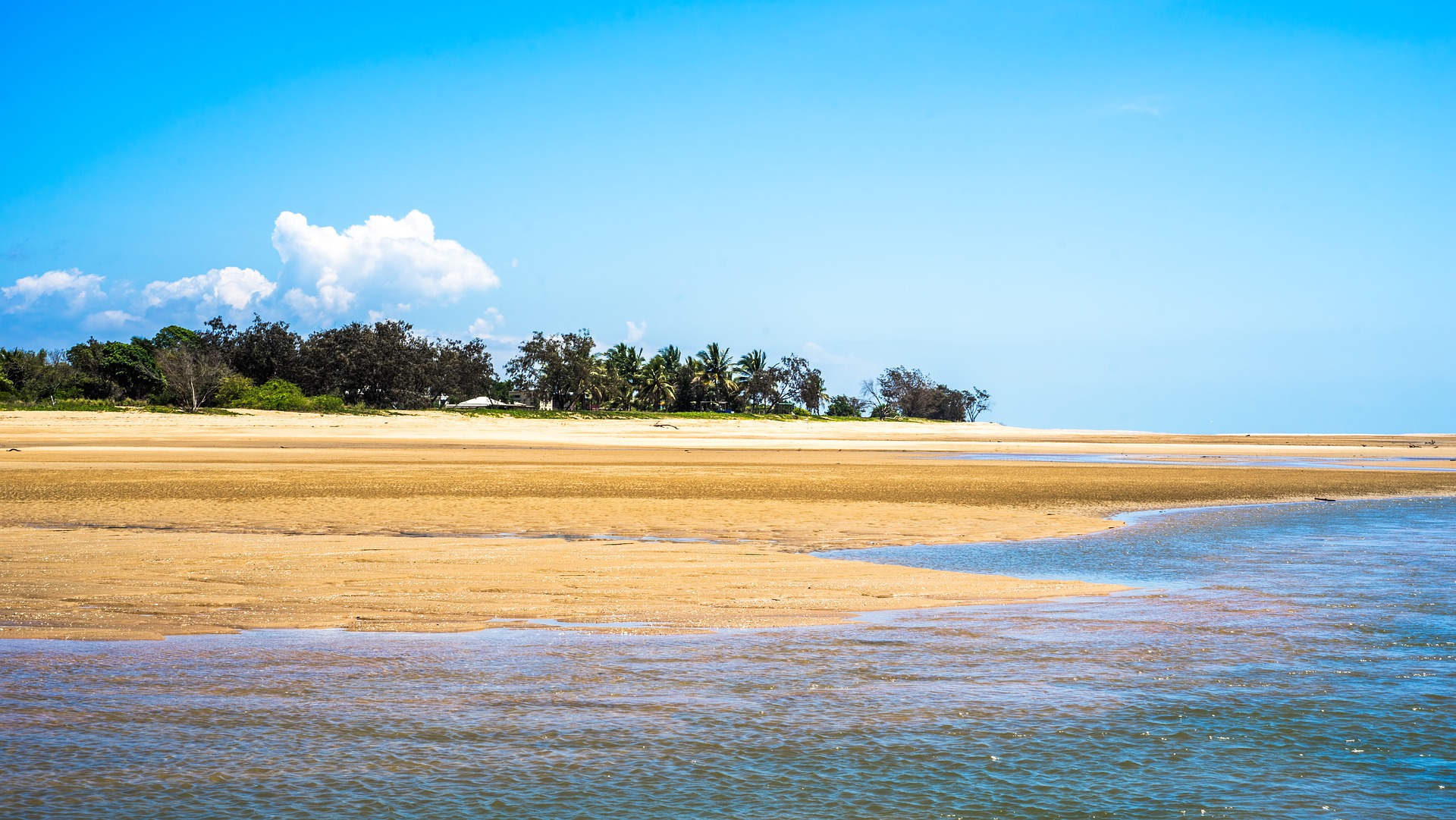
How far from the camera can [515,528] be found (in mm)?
14797

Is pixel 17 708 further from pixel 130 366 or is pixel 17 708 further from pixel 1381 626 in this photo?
pixel 130 366

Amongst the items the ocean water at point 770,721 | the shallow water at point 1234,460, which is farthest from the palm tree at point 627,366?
the ocean water at point 770,721

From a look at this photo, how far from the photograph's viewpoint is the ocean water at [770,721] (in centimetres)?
438

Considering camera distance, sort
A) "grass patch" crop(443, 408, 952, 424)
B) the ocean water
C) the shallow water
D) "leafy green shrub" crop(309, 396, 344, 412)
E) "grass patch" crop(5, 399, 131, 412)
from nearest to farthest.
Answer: the ocean water
the shallow water
"grass patch" crop(5, 399, 131, 412)
"leafy green shrub" crop(309, 396, 344, 412)
"grass patch" crop(443, 408, 952, 424)

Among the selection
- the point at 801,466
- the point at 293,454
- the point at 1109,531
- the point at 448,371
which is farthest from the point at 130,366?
the point at 1109,531

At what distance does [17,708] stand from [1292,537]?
14746mm

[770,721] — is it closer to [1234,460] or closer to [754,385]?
[1234,460]

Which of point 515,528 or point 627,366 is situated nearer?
point 515,528

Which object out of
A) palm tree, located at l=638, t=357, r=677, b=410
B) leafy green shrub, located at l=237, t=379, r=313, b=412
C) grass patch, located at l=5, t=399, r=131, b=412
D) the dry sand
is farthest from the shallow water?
palm tree, located at l=638, t=357, r=677, b=410

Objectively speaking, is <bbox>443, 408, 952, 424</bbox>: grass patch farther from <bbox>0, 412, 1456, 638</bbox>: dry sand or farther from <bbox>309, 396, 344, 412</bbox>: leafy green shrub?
<bbox>0, 412, 1456, 638</bbox>: dry sand

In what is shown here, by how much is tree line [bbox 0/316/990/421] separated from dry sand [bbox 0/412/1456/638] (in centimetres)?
3868

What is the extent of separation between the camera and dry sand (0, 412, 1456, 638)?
28.5 ft

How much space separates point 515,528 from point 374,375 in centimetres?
7189

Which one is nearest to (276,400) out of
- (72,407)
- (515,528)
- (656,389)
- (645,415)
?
(72,407)
